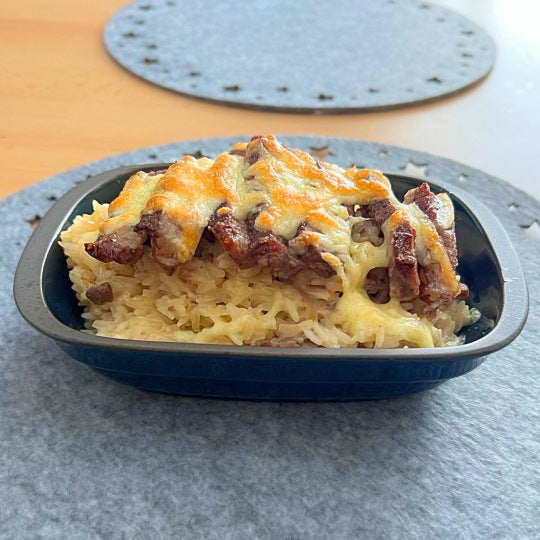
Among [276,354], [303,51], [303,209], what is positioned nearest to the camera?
[276,354]

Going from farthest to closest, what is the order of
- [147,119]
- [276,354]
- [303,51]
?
[303,51] < [147,119] < [276,354]

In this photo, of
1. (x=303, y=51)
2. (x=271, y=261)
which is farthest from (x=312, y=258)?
(x=303, y=51)

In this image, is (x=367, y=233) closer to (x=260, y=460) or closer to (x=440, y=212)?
(x=440, y=212)

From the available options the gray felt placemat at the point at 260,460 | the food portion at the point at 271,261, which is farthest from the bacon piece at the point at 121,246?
the gray felt placemat at the point at 260,460

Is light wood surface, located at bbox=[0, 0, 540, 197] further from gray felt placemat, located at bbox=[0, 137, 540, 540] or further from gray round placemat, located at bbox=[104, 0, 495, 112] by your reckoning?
gray felt placemat, located at bbox=[0, 137, 540, 540]

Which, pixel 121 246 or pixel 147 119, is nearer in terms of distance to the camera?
pixel 121 246

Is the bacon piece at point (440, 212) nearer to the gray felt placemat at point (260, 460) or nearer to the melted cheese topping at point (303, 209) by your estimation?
the melted cheese topping at point (303, 209)
